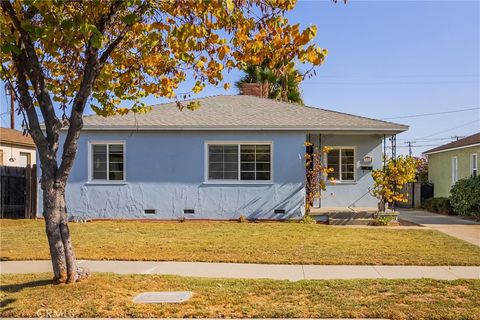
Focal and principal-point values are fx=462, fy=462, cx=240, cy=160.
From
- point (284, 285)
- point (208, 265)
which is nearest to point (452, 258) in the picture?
point (284, 285)

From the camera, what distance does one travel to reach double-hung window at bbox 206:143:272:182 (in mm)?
15500

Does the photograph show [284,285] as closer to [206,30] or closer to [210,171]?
[206,30]

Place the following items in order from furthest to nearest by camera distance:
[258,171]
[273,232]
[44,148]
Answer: [258,171] → [273,232] → [44,148]

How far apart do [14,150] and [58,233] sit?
19.3m

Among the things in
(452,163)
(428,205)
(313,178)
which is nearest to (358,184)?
(313,178)

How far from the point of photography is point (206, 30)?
6348 millimetres

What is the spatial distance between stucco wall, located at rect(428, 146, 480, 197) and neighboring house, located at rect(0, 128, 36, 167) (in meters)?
21.0

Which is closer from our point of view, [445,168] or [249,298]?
[249,298]

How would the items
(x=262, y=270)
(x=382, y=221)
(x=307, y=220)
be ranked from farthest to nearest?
(x=307, y=220) → (x=382, y=221) → (x=262, y=270)

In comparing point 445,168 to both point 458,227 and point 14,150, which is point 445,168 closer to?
point 458,227

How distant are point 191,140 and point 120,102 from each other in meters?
7.15

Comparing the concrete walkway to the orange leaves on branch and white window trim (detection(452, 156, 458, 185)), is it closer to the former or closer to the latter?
the orange leaves on branch

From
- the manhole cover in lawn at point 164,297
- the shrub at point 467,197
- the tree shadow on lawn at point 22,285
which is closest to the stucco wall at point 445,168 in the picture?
the shrub at point 467,197

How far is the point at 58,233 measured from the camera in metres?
6.52
